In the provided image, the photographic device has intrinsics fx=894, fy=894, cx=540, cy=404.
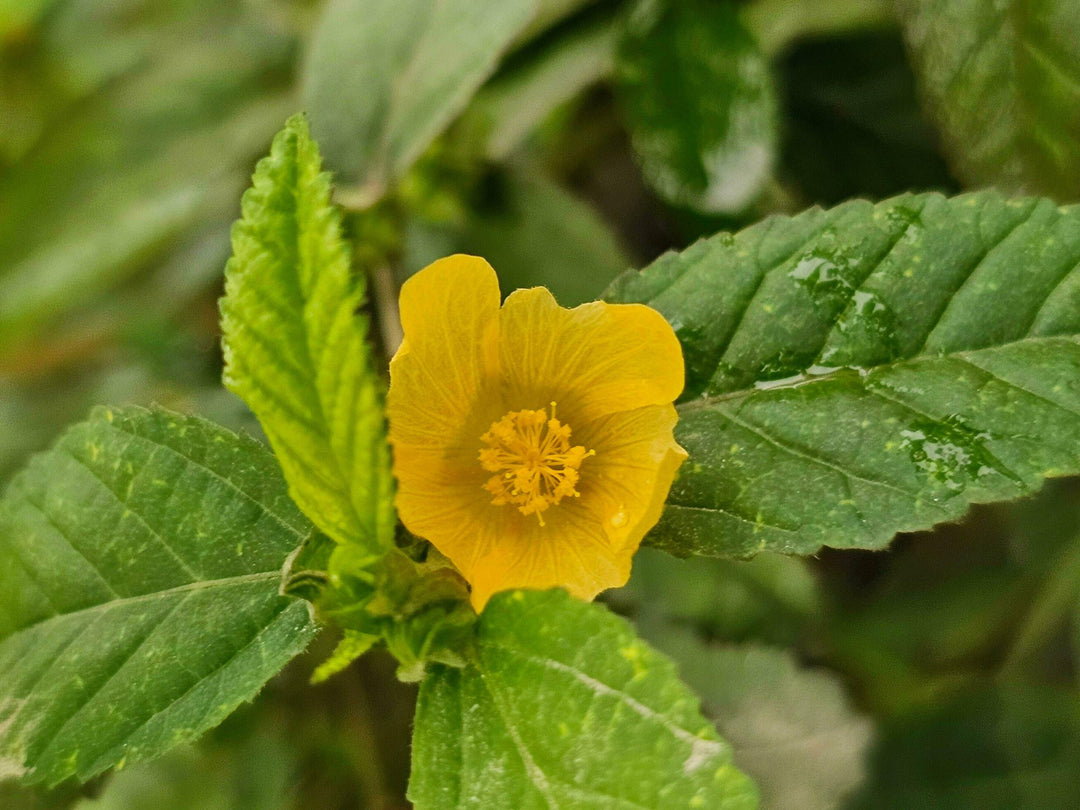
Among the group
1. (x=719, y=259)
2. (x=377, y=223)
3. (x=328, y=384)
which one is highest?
(x=377, y=223)

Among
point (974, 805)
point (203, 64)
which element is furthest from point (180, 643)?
point (203, 64)

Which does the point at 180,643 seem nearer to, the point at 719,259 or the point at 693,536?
the point at 693,536

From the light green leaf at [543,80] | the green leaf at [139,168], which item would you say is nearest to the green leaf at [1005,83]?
the light green leaf at [543,80]

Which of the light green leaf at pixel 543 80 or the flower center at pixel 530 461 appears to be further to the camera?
the light green leaf at pixel 543 80

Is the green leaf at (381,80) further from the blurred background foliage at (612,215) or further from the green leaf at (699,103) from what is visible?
the green leaf at (699,103)

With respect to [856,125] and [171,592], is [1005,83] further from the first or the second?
[171,592]
